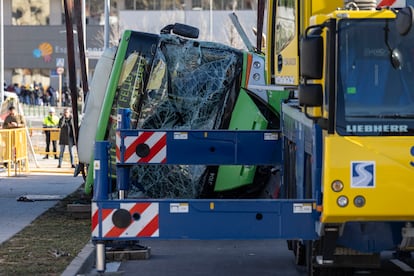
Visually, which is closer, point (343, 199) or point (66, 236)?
point (343, 199)

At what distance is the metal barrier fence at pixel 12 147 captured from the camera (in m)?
23.8

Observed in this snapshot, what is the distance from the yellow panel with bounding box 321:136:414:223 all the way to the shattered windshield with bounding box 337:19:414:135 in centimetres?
13

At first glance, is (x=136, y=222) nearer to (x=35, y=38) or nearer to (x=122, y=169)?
(x=122, y=169)

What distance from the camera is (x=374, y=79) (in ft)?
25.6

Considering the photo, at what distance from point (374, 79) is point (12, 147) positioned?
17.5 m

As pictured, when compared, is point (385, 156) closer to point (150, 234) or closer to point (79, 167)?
point (150, 234)

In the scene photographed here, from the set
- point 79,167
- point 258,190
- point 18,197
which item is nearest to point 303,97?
point 258,190

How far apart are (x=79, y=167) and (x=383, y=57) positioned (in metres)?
9.84

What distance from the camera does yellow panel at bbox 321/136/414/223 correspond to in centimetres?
766

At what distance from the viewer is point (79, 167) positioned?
55.4ft

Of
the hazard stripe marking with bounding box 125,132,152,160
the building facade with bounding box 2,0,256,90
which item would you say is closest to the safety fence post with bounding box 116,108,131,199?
the hazard stripe marking with bounding box 125,132,152,160

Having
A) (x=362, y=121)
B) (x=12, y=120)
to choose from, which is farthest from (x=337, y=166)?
(x=12, y=120)

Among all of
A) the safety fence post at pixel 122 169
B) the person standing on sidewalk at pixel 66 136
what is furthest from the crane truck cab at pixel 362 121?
the person standing on sidewalk at pixel 66 136

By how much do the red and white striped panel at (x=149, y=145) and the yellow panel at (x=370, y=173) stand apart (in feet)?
12.2
